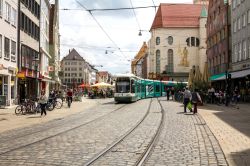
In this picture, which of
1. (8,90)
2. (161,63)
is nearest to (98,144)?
(8,90)

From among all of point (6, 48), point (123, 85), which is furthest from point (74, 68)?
point (6, 48)

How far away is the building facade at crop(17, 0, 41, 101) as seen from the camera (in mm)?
40866

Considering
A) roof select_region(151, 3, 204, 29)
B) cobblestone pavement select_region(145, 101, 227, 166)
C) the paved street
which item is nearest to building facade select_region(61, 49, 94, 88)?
roof select_region(151, 3, 204, 29)

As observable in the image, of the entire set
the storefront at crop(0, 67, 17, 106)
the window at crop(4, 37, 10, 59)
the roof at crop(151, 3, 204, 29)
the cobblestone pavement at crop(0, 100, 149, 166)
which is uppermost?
the roof at crop(151, 3, 204, 29)

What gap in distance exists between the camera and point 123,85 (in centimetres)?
4194

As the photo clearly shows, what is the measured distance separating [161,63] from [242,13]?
193ft

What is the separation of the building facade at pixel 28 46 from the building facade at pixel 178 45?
5644cm

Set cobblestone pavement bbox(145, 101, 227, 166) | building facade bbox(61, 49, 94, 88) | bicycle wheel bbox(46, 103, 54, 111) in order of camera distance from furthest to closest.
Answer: building facade bbox(61, 49, 94, 88), bicycle wheel bbox(46, 103, 54, 111), cobblestone pavement bbox(145, 101, 227, 166)

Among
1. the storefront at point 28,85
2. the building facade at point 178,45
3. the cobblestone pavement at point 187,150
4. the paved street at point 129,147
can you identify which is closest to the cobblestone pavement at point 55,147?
the paved street at point 129,147

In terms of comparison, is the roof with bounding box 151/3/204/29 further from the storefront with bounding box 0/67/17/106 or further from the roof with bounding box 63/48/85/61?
the storefront with bounding box 0/67/17/106

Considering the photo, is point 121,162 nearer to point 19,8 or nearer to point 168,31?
point 19,8

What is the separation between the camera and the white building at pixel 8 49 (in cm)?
3414

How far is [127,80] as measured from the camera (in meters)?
41.8

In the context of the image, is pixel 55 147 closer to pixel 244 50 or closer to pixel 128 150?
pixel 128 150
